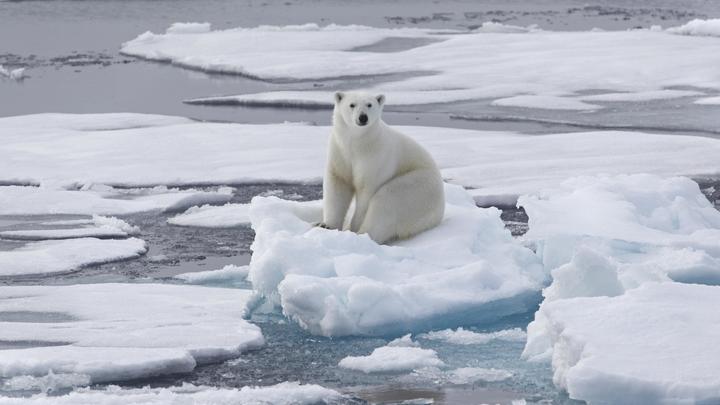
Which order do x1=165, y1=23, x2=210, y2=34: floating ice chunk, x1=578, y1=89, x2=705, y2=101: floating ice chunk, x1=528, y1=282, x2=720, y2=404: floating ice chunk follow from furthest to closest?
x1=165, y1=23, x2=210, y2=34: floating ice chunk
x1=578, y1=89, x2=705, y2=101: floating ice chunk
x1=528, y1=282, x2=720, y2=404: floating ice chunk

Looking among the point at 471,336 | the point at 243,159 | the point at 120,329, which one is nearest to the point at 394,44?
the point at 243,159

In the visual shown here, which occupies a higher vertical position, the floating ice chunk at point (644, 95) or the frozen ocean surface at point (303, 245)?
the floating ice chunk at point (644, 95)

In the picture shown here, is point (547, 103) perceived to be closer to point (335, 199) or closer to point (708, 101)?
point (708, 101)

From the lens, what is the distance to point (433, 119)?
1300 centimetres

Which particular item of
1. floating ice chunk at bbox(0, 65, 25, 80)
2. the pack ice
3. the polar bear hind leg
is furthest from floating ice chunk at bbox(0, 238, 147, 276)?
floating ice chunk at bbox(0, 65, 25, 80)

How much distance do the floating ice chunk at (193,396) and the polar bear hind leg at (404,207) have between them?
167 centimetres

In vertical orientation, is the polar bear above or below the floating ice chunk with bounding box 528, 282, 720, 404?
above

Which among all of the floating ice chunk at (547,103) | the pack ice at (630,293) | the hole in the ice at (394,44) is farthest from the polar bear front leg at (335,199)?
the hole in the ice at (394,44)

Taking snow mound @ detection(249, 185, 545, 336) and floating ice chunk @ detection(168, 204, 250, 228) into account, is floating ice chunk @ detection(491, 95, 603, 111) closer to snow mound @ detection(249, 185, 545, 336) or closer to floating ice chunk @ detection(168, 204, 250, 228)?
floating ice chunk @ detection(168, 204, 250, 228)

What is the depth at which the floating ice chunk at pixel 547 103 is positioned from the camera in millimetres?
13344

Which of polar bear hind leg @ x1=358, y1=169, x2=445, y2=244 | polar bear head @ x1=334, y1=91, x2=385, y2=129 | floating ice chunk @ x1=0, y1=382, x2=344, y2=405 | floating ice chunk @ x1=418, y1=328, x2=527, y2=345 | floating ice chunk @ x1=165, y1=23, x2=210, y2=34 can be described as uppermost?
floating ice chunk @ x1=165, y1=23, x2=210, y2=34

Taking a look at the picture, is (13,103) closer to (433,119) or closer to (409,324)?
(433,119)

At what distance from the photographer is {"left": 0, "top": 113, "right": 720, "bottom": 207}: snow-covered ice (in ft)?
27.8

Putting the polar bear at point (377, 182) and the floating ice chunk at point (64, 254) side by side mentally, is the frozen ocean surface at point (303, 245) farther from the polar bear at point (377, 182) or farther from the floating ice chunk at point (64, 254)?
the polar bear at point (377, 182)
